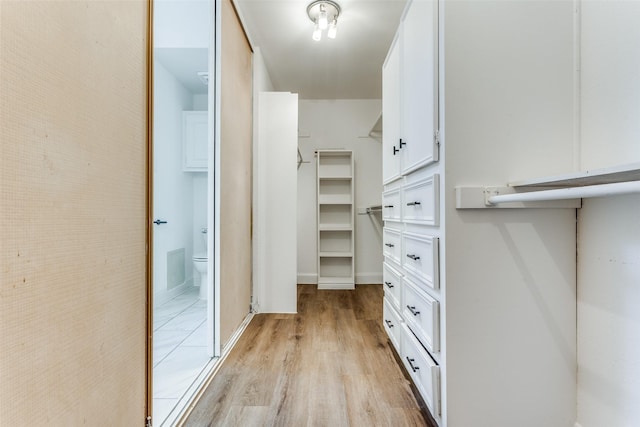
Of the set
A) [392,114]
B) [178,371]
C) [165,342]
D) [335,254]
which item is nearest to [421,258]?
[392,114]

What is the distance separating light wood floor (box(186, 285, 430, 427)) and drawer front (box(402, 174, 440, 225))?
33.7 inches

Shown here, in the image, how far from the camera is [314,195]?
3848 millimetres

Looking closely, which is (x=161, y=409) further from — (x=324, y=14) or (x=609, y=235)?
(x=324, y=14)

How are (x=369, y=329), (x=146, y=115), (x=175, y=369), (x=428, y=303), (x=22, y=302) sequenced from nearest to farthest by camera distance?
(x=22, y=302) → (x=146, y=115) → (x=428, y=303) → (x=175, y=369) → (x=369, y=329)

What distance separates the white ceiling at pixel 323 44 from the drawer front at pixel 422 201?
155 cm

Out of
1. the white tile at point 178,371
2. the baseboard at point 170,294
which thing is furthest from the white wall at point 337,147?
the white tile at point 178,371

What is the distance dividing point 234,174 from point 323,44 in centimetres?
148

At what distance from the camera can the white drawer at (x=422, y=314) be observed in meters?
1.13

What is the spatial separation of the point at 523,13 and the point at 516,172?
0.59 m

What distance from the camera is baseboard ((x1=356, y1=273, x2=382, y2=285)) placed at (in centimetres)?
380

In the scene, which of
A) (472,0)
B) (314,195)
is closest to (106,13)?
(472,0)

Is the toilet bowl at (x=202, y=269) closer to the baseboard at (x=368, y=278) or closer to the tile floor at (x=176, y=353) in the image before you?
the tile floor at (x=176, y=353)

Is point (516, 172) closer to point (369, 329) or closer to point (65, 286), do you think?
point (65, 286)

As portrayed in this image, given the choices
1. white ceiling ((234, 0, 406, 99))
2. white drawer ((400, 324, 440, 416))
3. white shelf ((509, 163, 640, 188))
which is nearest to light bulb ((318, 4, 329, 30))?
white ceiling ((234, 0, 406, 99))
